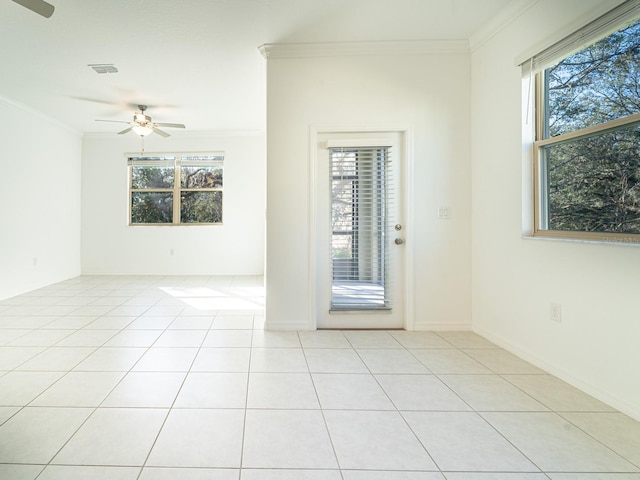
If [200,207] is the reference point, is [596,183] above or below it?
below

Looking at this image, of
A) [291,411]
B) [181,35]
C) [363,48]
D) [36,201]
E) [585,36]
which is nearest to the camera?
[291,411]

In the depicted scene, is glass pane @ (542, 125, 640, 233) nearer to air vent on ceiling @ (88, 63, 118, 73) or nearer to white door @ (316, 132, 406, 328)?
white door @ (316, 132, 406, 328)

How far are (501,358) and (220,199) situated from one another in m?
5.50

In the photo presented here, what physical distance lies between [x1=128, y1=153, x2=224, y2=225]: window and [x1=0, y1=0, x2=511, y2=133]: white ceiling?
208 cm

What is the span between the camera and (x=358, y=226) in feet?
10.5

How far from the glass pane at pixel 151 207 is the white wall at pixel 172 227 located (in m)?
0.16

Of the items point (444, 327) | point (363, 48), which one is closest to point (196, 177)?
point (363, 48)

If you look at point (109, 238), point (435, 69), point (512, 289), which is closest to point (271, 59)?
point (435, 69)

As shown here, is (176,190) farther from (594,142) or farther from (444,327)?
(594,142)

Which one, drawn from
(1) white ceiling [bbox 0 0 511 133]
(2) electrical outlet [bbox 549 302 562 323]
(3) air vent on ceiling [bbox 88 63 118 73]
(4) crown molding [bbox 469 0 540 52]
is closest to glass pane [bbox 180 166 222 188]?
(1) white ceiling [bbox 0 0 511 133]

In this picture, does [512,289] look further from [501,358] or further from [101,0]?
[101,0]

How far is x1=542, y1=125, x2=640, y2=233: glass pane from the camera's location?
1856 millimetres

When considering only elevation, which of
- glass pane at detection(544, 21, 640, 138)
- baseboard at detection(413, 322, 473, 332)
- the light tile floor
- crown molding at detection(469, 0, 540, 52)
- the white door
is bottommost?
the light tile floor

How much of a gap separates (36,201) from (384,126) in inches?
212
